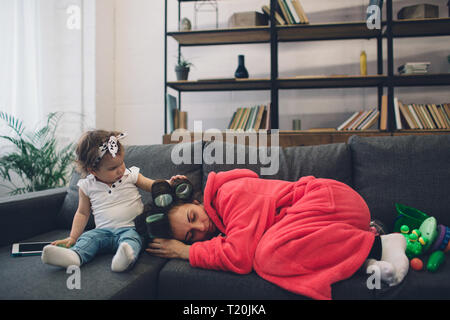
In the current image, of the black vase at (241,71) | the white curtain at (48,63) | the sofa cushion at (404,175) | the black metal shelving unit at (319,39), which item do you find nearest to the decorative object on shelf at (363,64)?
the black metal shelving unit at (319,39)

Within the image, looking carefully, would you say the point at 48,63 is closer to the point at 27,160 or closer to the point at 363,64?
the point at 27,160

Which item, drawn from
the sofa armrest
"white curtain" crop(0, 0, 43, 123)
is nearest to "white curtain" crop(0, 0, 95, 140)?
"white curtain" crop(0, 0, 43, 123)

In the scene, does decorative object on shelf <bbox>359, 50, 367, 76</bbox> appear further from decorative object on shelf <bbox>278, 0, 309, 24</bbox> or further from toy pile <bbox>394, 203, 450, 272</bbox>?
toy pile <bbox>394, 203, 450, 272</bbox>

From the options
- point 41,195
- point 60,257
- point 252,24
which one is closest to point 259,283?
point 60,257

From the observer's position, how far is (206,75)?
9.23 ft

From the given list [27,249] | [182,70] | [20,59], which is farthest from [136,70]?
[27,249]

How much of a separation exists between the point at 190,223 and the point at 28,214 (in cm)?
77

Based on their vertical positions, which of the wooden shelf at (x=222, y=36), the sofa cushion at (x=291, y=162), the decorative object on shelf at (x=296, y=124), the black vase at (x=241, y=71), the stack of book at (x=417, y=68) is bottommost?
the sofa cushion at (x=291, y=162)

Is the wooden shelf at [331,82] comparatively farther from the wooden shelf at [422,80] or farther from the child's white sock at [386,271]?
the child's white sock at [386,271]

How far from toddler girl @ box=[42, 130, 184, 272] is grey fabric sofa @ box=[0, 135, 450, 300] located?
0.04 meters

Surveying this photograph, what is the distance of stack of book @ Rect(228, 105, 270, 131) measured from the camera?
2486 millimetres

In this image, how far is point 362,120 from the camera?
7.87ft

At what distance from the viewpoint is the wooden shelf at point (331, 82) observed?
2324 mm

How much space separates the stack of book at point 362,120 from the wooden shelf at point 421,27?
66 centimetres
